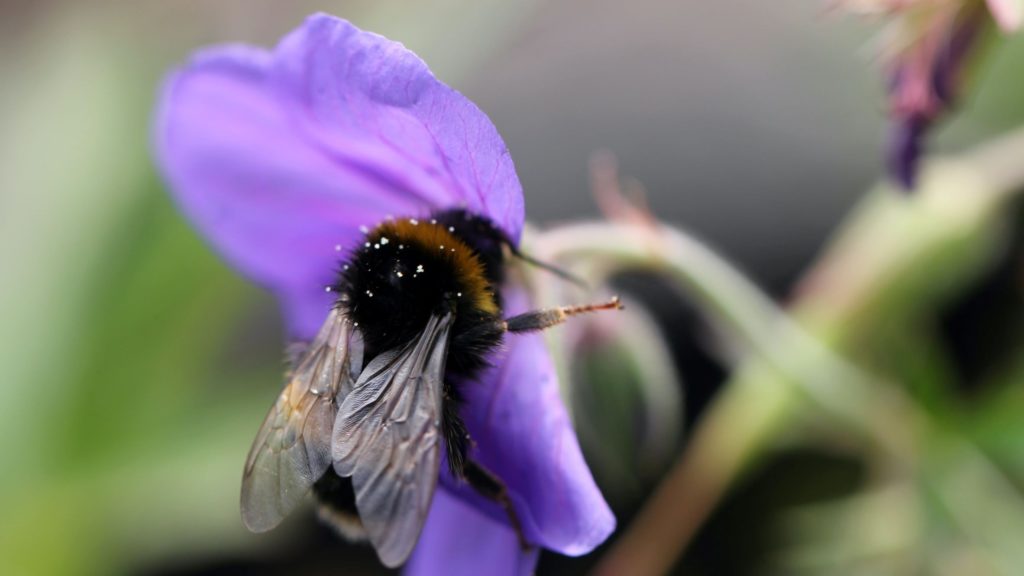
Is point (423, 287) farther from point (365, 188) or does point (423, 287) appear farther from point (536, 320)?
point (365, 188)

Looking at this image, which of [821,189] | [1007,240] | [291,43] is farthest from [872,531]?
[291,43]

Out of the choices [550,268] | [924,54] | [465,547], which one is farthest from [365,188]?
[924,54]

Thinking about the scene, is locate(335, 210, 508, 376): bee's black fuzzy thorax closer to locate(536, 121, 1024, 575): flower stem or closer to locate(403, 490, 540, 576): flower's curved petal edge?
locate(403, 490, 540, 576): flower's curved petal edge

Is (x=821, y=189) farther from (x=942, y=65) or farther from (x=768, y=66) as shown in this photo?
(x=942, y=65)

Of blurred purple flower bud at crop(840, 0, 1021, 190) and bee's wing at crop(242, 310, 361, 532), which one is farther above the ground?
blurred purple flower bud at crop(840, 0, 1021, 190)

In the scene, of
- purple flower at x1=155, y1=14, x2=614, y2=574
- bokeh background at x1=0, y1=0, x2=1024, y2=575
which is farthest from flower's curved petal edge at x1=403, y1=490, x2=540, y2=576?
bokeh background at x1=0, y1=0, x2=1024, y2=575

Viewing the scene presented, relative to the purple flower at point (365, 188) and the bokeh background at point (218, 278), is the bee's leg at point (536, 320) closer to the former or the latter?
the purple flower at point (365, 188)

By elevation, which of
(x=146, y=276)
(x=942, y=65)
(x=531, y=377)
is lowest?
(x=146, y=276)
